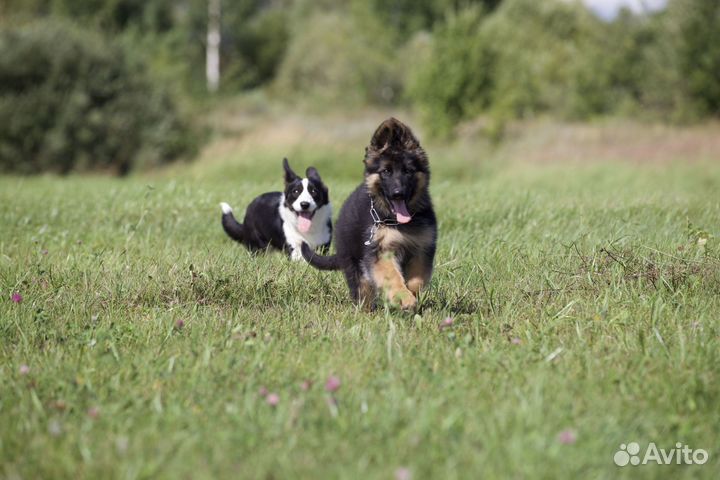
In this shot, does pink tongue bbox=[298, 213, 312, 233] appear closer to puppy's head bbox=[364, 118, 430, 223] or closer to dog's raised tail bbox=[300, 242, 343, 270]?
dog's raised tail bbox=[300, 242, 343, 270]

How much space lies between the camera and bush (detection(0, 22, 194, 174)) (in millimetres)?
19500

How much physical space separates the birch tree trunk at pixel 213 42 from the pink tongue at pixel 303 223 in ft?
111

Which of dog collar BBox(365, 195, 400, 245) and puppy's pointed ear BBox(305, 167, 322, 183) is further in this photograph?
puppy's pointed ear BBox(305, 167, 322, 183)

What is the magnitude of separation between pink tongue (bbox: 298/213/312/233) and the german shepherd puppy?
7.16 ft

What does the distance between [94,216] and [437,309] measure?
5.07 m

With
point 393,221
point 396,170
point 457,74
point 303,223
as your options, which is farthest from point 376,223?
point 457,74

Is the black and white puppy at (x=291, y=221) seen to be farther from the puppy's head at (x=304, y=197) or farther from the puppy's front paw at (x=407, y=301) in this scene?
the puppy's front paw at (x=407, y=301)

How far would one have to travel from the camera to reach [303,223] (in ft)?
22.9

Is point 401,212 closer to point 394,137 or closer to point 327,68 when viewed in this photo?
point 394,137

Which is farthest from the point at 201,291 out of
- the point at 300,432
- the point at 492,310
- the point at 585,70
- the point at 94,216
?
the point at 585,70

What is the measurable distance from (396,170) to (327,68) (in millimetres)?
35280

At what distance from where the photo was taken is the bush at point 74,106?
64.0ft

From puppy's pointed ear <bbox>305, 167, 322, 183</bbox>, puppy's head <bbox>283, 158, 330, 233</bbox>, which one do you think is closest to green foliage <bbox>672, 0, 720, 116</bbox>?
puppy's pointed ear <bbox>305, 167, 322, 183</bbox>

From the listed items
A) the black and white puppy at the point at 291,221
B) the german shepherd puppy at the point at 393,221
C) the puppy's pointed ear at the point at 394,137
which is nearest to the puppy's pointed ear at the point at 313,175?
the black and white puppy at the point at 291,221
